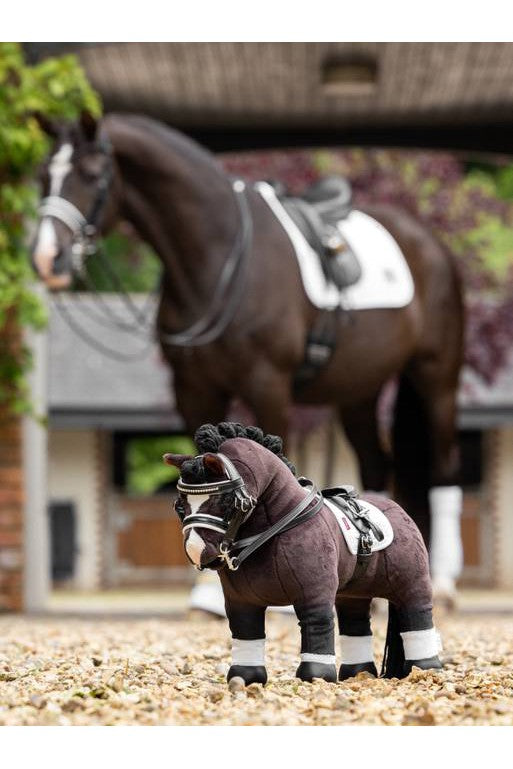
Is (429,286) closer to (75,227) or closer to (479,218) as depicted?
(75,227)

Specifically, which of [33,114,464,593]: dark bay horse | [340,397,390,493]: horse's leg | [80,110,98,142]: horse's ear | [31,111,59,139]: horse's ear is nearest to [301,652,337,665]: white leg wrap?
[33,114,464,593]: dark bay horse

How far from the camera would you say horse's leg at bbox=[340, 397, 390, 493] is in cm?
721

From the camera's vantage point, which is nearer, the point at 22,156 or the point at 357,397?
the point at 357,397

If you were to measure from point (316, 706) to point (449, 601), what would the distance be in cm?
404

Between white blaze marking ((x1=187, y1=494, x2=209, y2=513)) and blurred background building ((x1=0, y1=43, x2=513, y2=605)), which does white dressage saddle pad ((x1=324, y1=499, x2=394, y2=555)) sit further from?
blurred background building ((x1=0, y1=43, x2=513, y2=605))

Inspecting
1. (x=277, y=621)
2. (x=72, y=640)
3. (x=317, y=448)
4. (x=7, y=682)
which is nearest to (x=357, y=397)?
(x=277, y=621)

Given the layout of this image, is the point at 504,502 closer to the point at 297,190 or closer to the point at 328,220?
the point at 297,190

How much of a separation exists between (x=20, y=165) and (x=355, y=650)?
14.6ft

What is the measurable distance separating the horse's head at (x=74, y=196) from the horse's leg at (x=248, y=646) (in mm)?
2824

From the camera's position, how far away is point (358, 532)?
3.42 metres

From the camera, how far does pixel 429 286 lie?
7086 millimetres

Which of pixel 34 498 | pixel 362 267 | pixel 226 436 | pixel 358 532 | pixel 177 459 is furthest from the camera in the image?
pixel 34 498

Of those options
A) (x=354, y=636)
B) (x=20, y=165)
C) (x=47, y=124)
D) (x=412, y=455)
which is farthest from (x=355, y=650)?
(x=20, y=165)

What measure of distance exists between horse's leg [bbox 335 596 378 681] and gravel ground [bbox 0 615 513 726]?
95 mm
